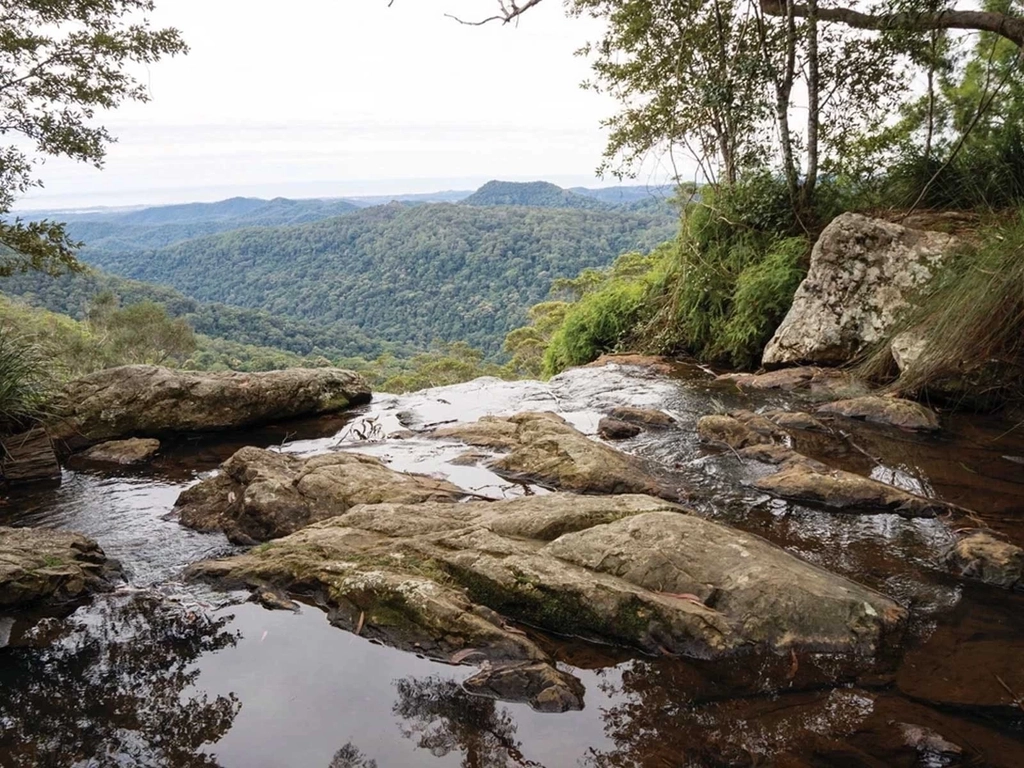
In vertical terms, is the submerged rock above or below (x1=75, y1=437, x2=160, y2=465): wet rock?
above

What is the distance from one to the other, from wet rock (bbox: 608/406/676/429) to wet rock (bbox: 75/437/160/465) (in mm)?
4628

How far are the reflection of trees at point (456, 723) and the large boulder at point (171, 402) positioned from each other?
5.26m

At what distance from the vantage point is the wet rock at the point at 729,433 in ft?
19.9

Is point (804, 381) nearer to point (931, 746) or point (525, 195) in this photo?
point (931, 746)

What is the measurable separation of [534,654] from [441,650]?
17.0 inches

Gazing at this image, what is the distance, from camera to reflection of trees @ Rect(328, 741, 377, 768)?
250 cm

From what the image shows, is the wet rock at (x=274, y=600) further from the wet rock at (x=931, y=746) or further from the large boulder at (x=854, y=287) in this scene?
the large boulder at (x=854, y=287)

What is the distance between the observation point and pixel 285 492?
15.8 ft

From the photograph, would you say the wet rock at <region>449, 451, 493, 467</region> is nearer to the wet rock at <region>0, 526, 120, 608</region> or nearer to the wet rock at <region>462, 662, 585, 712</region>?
the wet rock at <region>0, 526, 120, 608</region>

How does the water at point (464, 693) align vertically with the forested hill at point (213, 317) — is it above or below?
above

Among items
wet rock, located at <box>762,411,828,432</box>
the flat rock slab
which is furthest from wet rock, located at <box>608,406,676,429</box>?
the flat rock slab

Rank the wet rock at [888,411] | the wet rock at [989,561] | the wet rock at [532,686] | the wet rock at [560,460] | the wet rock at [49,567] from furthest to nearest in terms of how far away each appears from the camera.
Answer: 1. the wet rock at [888,411]
2. the wet rock at [560,460]
3. the wet rock at [49,567]
4. the wet rock at [989,561]
5. the wet rock at [532,686]

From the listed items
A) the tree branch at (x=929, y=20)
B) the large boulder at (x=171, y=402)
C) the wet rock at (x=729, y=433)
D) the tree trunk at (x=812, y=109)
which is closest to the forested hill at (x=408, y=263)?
the tree trunk at (x=812, y=109)

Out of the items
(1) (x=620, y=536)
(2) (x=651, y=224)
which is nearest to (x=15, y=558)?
(1) (x=620, y=536)
